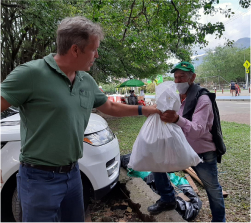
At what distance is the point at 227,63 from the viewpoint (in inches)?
2072

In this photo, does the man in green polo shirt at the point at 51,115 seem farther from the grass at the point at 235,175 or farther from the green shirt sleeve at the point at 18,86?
the grass at the point at 235,175

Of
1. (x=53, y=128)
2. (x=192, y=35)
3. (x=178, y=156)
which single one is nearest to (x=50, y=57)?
(x=53, y=128)

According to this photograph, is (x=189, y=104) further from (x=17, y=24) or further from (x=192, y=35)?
(x=17, y=24)

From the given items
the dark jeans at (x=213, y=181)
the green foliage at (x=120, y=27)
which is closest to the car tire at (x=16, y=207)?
the dark jeans at (x=213, y=181)

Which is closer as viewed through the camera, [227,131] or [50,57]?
[50,57]

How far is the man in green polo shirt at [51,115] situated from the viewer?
1.32 metres

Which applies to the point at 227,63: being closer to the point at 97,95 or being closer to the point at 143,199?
the point at 143,199

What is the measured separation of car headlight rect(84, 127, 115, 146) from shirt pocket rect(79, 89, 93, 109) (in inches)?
42.5

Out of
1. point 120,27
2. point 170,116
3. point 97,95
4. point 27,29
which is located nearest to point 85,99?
point 97,95

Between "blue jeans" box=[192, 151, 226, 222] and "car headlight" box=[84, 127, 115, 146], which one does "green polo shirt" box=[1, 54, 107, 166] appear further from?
"blue jeans" box=[192, 151, 226, 222]

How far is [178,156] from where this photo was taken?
198 centimetres

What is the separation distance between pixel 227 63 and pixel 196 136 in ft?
188

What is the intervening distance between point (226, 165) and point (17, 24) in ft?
39.3

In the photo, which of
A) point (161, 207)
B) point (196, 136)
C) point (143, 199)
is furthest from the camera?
point (143, 199)
